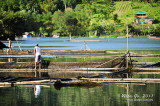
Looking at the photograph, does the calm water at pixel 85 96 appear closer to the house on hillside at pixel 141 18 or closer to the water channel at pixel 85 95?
the water channel at pixel 85 95

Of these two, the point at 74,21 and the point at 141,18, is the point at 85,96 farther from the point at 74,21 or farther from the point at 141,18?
the point at 141,18

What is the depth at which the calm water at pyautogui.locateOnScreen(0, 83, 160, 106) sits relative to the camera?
15023 millimetres

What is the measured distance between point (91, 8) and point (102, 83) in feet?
432

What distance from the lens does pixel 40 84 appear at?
60.6 feet

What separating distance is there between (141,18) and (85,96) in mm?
135357

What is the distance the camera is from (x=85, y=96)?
16234 millimetres

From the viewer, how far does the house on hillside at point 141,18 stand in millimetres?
148875

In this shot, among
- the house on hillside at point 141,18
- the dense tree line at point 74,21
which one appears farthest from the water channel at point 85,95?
the house on hillside at point 141,18

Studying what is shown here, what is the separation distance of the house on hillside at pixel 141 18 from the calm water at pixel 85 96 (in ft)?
433

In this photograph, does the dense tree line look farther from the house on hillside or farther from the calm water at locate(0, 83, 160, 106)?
the calm water at locate(0, 83, 160, 106)

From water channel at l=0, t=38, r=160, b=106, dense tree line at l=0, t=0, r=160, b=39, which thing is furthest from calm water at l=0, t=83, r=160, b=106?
dense tree line at l=0, t=0, r=160, b=39

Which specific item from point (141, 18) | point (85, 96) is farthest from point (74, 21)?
point (85, 96)

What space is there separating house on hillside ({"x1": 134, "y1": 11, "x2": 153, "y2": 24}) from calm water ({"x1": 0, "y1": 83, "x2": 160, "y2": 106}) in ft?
433

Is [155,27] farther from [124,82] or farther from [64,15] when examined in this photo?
[124,82]
